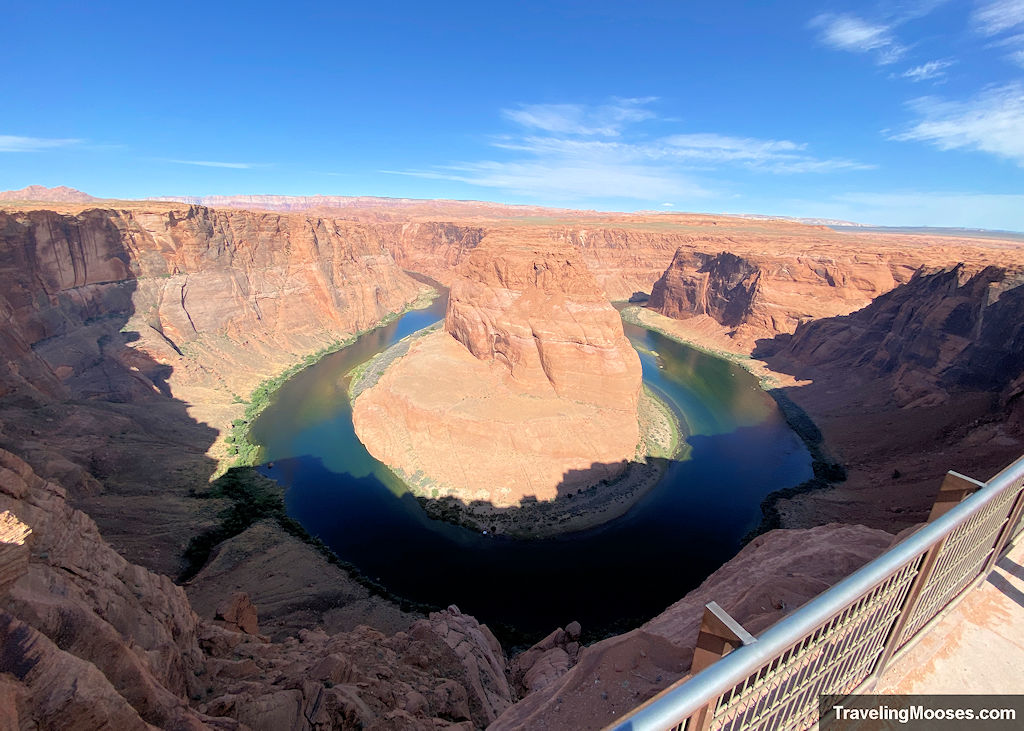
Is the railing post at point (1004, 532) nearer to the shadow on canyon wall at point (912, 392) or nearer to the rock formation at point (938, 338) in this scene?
the shadow on canyon wall at point (912, 392)

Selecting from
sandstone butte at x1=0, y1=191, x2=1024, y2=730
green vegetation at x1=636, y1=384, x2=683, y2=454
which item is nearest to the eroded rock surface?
sandstone butte at x1=0, y1=191, x2=1024, y2=730

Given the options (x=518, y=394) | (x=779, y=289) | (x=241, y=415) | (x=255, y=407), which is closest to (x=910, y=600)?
(x=518, y=394)

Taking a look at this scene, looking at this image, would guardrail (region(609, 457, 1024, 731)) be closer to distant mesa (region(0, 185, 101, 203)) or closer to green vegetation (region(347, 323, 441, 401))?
green vegetation (region(347, 323, 441, 401))

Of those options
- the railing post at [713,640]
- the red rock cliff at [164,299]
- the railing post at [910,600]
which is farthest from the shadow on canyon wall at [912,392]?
the red rock cliff at [164,299]

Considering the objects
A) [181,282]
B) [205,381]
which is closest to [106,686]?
[205,381]

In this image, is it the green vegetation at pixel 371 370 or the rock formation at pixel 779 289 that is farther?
the rock formation at pixel 779 289

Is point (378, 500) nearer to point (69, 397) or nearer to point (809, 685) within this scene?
point (69, 397)

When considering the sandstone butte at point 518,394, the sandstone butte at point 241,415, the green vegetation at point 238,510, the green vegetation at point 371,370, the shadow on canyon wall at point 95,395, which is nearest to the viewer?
the sandstone butte at point 241,415
